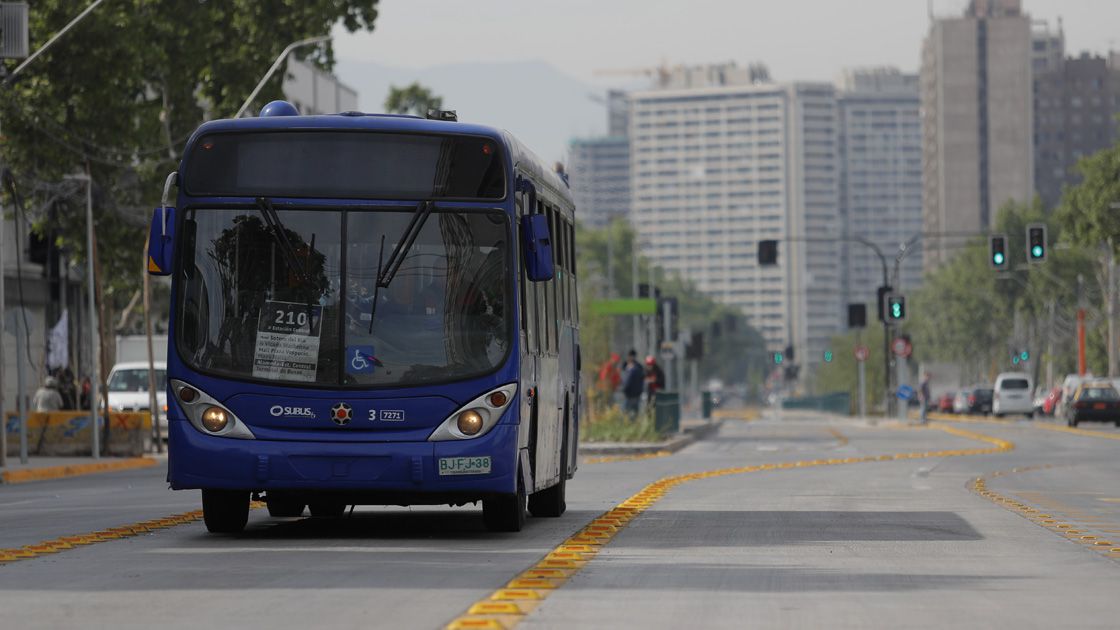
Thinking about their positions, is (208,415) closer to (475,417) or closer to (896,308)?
(475,417)

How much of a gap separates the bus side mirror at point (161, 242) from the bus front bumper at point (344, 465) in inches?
46.5

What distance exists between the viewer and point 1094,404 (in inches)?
2586

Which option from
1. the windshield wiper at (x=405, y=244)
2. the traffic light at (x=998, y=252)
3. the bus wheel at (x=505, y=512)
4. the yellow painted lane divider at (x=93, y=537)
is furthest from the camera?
the traffic light at (x=998, y=252)

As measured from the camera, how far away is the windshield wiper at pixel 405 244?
15.0 m

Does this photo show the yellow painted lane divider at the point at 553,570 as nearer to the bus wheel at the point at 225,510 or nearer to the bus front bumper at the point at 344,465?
the bus front bumper at the point at 344,465

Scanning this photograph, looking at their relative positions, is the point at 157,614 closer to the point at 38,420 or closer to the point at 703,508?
the point at 703,508

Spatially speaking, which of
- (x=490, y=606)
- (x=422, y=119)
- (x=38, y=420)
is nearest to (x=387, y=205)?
(x=422, y=119)

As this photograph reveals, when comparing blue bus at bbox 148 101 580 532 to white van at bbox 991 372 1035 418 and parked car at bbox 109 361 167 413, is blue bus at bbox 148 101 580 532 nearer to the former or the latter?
parked car at bbox 109 361 167 413

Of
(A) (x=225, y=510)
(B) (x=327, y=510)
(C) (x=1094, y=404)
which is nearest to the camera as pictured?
(A) (x=225, y=510)

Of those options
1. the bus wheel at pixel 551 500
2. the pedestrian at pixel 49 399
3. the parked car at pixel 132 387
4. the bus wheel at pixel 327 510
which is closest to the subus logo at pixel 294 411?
the bus wheel at pixel 327 510

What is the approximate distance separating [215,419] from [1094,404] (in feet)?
178

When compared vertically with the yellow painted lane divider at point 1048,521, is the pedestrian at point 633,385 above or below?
above

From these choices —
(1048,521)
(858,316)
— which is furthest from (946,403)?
(1048,521)

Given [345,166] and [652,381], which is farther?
[652,381]
